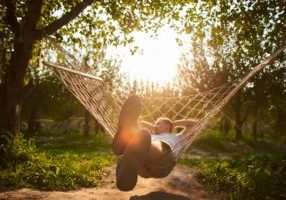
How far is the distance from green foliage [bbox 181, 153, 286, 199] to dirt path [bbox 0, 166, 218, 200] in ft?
1.09

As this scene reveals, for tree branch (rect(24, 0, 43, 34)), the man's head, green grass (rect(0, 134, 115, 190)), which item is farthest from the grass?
tree branch (rect(24, 0, 43, 34))

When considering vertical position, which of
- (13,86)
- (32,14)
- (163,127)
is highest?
(32,14)

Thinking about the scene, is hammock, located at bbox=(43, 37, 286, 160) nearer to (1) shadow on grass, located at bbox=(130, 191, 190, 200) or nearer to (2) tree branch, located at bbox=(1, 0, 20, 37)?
(1) shadow on grass, located at bbox=(130, 191, 190, 200)

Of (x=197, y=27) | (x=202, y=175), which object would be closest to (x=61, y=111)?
(x=197, y=27)

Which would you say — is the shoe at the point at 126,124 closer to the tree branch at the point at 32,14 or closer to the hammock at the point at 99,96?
the hammock at the point at 99,96

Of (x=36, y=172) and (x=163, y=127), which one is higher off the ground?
(x=163, y=127)

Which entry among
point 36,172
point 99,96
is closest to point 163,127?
point 99,96

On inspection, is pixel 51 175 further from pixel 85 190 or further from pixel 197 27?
pixel 197 27

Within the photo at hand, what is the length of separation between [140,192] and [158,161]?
1682 millimetres

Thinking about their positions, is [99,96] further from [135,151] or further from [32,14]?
[32,14]

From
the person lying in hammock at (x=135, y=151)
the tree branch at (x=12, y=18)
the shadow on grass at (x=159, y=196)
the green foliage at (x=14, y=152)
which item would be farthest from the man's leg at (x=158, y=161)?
the tree branch at (x=12, y=18)

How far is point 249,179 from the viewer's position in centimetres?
607

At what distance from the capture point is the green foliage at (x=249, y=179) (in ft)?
17.4

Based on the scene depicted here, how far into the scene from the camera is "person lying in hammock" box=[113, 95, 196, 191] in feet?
13.5
